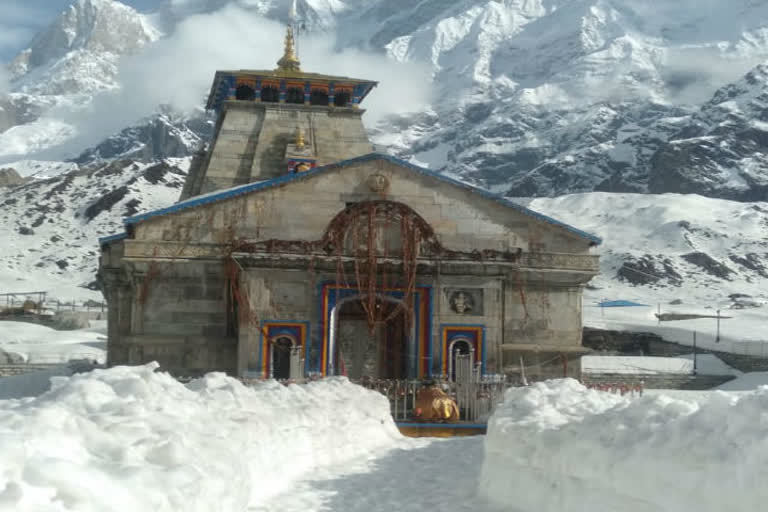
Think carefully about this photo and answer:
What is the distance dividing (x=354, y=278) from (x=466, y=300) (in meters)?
3.31

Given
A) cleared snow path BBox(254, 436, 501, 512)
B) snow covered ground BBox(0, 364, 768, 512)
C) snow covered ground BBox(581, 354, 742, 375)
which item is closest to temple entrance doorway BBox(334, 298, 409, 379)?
cleared snow path BBox(254, 436, 501, 512)

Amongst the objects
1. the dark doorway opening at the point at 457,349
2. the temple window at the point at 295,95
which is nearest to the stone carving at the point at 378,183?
the dark doorway opening at the point at 457,349

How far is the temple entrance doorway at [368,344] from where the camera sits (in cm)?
3083

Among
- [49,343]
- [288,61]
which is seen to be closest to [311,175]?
[288,61]

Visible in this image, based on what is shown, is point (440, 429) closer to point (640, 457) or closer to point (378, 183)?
point (378, 183)

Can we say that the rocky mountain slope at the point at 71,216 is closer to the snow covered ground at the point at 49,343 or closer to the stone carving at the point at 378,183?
the snow covered ground at the point at 49,343

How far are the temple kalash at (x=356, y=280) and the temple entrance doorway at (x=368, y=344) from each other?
5cm

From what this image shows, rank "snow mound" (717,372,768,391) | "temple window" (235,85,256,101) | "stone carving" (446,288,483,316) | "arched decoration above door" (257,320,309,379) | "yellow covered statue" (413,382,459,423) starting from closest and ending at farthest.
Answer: "yellow covered statue" (413,382,459,423), "arched decoration above door" (257,320,309,379), "stone carving" (446,288,483,316), "temple window" (235,85,256,101), "snow mound" (717,372,768,391)

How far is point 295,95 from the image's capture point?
139 feet

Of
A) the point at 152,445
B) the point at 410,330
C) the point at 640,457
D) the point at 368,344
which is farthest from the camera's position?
the point at 368,344

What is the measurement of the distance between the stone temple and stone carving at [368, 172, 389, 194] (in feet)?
0.14

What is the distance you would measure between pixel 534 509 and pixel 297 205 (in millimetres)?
19566

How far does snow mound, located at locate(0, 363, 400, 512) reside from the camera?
7117 millimetres

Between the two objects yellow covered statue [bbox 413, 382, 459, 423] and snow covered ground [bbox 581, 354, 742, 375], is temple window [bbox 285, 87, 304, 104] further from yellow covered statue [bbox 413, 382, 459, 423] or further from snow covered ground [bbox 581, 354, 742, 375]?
yellow covered statue [bbox 413, 382, 459, 423]
